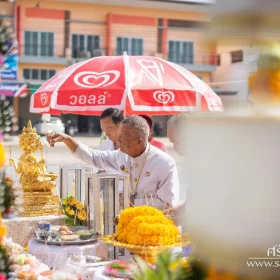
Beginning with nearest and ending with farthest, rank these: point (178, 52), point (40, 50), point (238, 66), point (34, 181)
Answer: point (238, 66) < point (34, 181) < point (40, 50) < point (178, 52)

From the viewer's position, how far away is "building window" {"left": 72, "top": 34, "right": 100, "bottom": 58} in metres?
30.7

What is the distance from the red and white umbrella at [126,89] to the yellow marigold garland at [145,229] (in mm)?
2061

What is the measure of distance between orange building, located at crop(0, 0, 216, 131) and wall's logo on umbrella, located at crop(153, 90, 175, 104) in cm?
2409

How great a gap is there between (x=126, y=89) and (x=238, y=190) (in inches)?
127

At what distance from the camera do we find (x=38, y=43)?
29.6 m

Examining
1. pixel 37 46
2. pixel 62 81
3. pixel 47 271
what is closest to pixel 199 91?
pixel 62 81

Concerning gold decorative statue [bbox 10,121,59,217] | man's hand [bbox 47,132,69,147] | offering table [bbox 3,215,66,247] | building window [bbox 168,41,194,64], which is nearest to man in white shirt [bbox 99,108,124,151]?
gold decorative statue [bbox 10,121,59,217]

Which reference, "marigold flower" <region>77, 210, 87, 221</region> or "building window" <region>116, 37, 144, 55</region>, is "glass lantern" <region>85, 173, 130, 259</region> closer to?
"marigold flower" <region>77, 210, 87, 221</region>

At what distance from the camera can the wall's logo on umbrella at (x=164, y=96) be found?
4.95 meters

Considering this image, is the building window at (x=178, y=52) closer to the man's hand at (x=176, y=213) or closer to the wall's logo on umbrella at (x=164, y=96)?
the wall's logo on umbrella at (x=164, y=96)

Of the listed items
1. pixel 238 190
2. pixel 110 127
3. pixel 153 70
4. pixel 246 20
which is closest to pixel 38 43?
pixel 153 70

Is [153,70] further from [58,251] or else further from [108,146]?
[58,251]

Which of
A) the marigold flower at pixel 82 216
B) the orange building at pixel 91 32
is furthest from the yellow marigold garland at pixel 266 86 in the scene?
the orange building at pixel 91 32

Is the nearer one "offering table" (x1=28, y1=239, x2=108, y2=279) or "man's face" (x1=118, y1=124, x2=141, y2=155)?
"offering table" (x1=28, y1=239, x2=108, y2=279)
